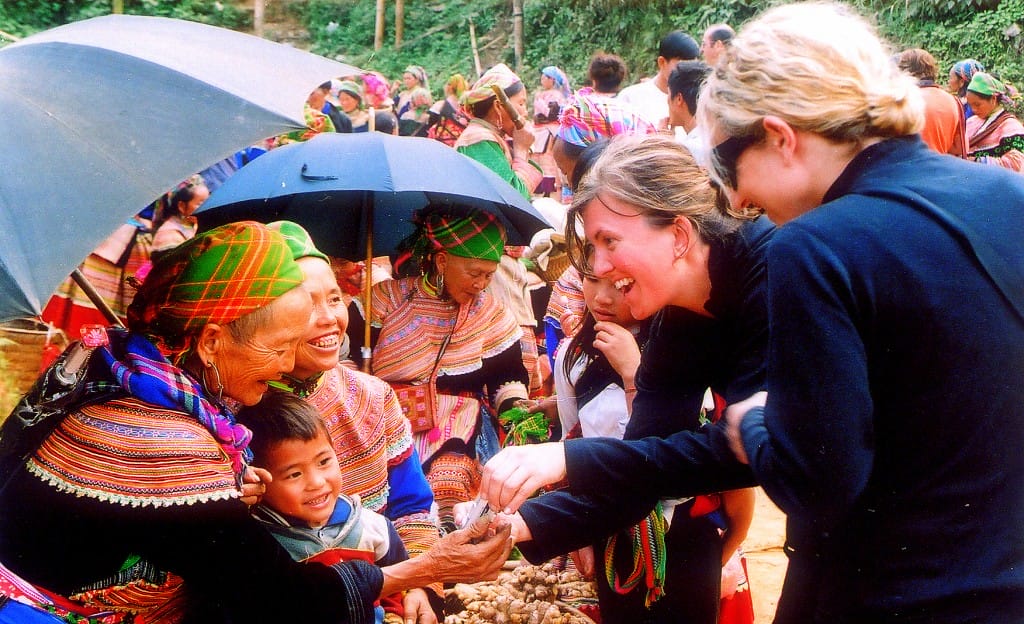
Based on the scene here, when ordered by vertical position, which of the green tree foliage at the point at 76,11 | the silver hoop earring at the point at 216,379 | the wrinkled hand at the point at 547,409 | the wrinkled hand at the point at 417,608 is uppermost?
the silver hoop earring at the point at 216,379

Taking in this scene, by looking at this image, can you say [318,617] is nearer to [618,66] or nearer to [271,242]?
[271,242]

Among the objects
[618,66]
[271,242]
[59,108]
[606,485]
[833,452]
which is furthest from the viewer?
[618,66]

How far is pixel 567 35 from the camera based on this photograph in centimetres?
2233

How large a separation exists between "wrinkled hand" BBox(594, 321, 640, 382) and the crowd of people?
2cm

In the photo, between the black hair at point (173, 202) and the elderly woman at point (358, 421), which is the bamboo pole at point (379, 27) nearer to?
the black hair at point (173, 202)

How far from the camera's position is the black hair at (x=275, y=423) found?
2611 mm

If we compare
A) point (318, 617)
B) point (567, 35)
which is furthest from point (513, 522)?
point (567, 35)

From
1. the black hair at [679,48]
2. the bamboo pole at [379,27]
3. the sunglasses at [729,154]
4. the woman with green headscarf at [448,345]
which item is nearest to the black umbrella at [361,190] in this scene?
the woman with green headscarf at [448,345]

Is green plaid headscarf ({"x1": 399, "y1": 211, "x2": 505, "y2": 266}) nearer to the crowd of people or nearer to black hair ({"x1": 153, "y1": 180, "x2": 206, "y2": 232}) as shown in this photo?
the crowd of people

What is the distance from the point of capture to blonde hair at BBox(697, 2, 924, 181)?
1.64m

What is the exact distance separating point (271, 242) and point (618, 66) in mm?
6633

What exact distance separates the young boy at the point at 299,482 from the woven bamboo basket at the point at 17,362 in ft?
3.56

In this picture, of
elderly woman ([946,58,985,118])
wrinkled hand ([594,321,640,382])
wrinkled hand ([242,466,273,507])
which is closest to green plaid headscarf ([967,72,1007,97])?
elderly woman ([946,58,985,118])

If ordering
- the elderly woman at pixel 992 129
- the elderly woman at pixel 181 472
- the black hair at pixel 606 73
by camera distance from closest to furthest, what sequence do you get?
the elderly woman at pixel 181 472 < the black hair at pixel 606 73 < the elderly woman at pixel 992 129
